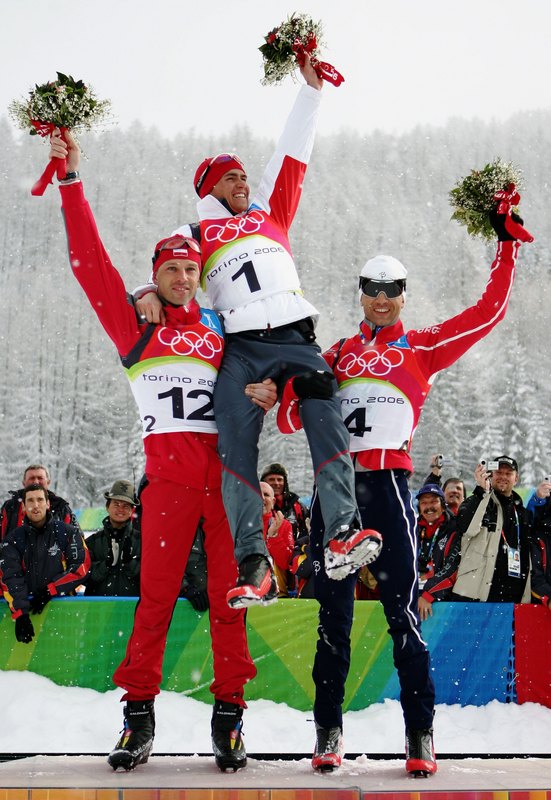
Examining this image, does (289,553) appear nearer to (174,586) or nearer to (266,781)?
(174,586)

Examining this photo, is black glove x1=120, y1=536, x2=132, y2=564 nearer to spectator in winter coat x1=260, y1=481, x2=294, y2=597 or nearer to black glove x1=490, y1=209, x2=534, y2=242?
spectator in winter coat x1=260, y1=481, x2=294, y2=597

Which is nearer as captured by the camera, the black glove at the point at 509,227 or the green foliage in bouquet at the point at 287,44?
the black glove at the point at 509,227

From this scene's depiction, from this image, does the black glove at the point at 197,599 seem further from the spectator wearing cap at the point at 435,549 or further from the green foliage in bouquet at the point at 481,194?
the green foliage in bouquet at the point at 481,194

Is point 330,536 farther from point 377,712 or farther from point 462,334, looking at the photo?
point 377,712

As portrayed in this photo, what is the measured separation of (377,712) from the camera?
23.0ft

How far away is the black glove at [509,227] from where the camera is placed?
4859mm

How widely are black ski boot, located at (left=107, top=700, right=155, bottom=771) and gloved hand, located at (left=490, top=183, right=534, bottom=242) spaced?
2.84m

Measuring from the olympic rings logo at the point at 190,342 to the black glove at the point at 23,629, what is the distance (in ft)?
11.1

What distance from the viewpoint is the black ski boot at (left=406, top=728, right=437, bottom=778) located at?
4.25 metres

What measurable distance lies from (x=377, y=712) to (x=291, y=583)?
5.39 feet

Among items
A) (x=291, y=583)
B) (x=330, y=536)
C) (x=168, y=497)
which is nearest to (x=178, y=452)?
(x=168, y=497)

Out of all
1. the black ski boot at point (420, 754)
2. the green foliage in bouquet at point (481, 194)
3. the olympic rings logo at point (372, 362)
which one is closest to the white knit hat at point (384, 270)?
the olympic rings logo at point (372, 362)

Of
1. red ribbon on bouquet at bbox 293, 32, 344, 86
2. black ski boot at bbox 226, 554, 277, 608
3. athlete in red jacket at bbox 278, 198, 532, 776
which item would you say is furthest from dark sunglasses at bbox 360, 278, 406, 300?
black ski boot at bbox 226, 554, 277, 608

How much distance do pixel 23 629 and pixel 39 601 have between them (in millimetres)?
229
